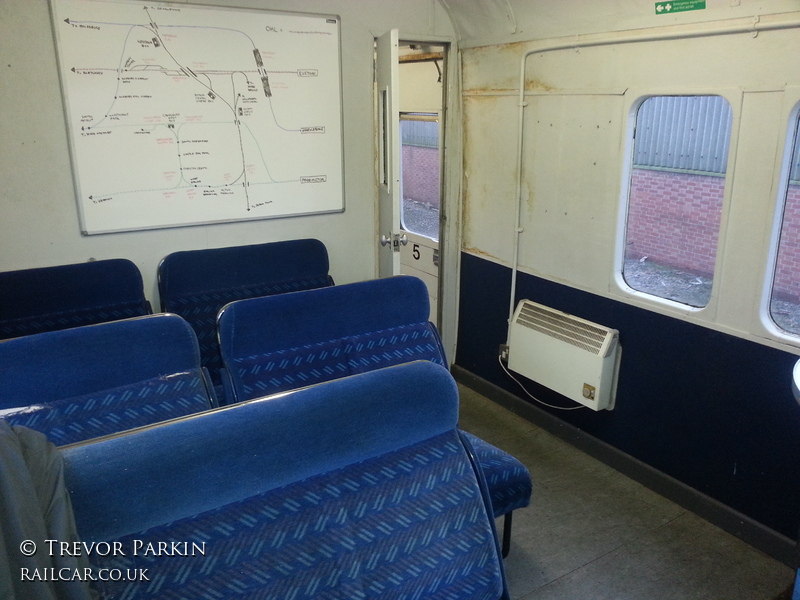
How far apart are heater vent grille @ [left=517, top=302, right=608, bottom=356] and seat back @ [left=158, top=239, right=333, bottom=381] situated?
3.89ft

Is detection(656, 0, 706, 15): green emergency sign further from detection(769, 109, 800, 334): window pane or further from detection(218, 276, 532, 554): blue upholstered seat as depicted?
detection(218, 276, 532, 554): blue upholstered seat

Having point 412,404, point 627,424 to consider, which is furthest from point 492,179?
point 412,404

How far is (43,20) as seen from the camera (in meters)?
2.92

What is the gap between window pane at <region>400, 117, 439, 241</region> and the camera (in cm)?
476

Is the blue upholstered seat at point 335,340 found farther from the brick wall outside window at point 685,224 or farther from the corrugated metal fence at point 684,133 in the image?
the corrugated metal fence at point 684,133

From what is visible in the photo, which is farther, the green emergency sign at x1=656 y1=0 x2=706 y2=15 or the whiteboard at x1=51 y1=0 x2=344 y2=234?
the whiteboard at x1=51 y1=0 x2=344 y2=234

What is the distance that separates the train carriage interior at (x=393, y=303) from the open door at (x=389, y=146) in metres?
0.02

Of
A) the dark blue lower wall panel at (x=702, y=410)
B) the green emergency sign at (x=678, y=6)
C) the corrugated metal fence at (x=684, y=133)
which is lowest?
the dark blue lower wall panel at (x=702, y=410)

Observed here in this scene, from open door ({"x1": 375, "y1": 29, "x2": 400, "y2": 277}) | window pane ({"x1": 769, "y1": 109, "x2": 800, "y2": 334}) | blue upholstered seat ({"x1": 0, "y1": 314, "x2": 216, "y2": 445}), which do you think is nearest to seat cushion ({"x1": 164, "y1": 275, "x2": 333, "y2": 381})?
open door ({"x1": 375, "y1": 29, "x2": 400, "y2": 277})

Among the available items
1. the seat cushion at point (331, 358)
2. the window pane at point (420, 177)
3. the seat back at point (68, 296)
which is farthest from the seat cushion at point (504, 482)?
the window pane at point (420, 177)

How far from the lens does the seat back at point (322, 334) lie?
2248 mm

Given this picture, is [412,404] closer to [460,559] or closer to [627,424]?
[460,559]

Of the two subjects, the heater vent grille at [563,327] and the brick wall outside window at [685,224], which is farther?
the heater vent grille at [563,327]

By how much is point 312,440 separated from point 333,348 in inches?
41.4
